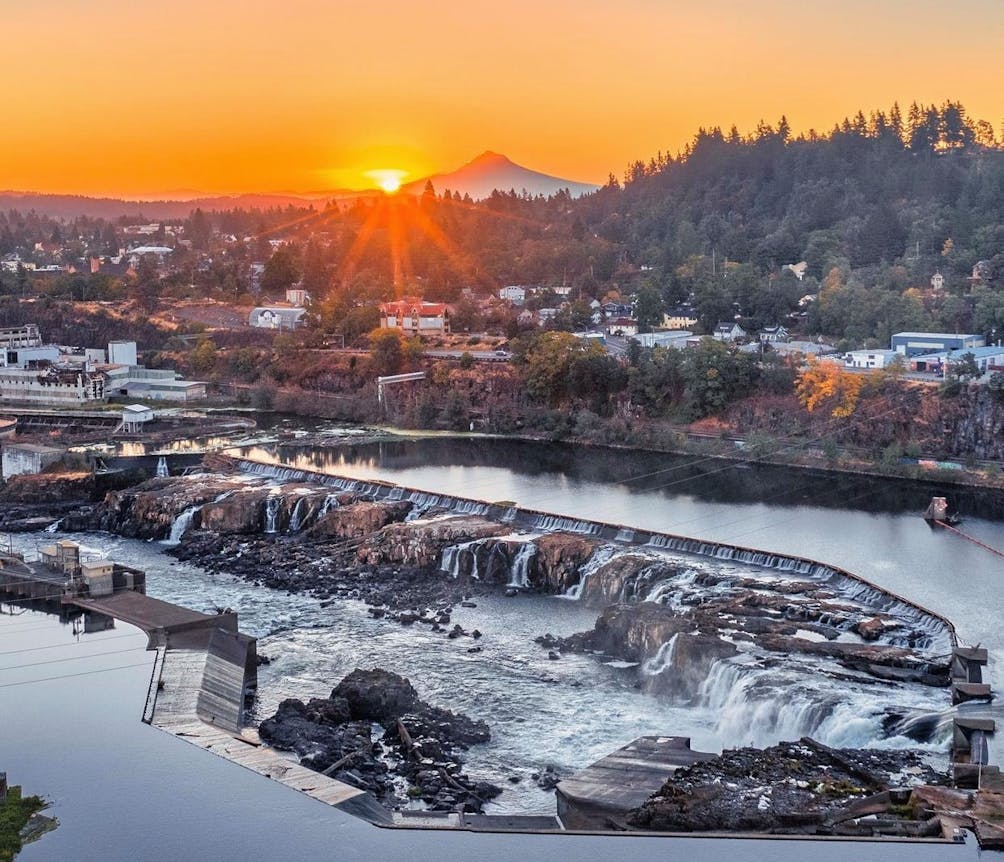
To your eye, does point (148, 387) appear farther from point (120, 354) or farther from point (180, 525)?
point (180, 525)

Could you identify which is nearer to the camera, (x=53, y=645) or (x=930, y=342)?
(x=53, y=645)

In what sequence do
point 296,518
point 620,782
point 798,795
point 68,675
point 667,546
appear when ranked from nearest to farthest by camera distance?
1. point 798,795
2. point 620,782
3. point 68,675
4. point 667,546
5. point 296,518

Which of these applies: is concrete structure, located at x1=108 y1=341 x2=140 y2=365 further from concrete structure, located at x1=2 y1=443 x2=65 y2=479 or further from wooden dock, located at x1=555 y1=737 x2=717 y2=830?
wooden dock, located at x1=555 y1=737 x2=717 y2=830

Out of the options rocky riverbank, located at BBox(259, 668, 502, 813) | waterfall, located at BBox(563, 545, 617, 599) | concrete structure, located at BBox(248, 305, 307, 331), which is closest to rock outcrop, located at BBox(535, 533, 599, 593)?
waterfall, located at BBox(563, 545, 617, 599)

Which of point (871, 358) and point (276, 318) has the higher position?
point (276, 318)

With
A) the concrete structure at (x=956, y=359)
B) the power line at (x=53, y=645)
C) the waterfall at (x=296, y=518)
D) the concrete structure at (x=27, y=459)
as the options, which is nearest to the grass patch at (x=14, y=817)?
the power line at (x=53, y=645)

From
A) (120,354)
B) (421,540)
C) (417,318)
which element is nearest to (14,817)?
(421,540)

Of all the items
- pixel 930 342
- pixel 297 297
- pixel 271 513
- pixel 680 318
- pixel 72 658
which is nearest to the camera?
pixel 72 658
